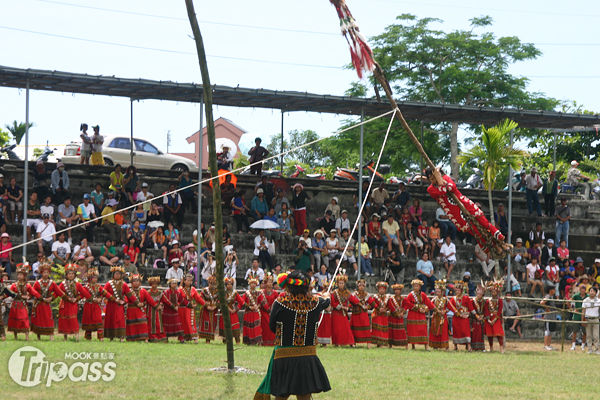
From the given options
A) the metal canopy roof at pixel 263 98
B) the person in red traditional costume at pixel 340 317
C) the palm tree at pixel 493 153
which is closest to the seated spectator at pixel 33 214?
the metal canopy roof at pixel 263 98

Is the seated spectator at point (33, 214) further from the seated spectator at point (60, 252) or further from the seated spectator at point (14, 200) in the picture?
the seated spectator at point (60, 252)

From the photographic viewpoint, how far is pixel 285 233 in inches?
756

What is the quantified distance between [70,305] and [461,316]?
793 centimetres

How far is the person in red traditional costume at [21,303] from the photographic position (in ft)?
44.9

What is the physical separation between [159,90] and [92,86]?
4.94 feet

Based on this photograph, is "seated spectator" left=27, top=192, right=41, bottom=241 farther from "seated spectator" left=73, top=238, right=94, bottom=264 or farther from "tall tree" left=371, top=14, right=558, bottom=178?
"tall tree" left=371, top=14, right=558, bottom=178

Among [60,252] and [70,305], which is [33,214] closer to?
[60,252]

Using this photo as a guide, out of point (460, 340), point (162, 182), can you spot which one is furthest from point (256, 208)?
point (460, 340)

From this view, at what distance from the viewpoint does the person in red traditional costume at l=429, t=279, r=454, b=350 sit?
15438 millimetres

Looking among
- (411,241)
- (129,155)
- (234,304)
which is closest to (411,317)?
(234,304)

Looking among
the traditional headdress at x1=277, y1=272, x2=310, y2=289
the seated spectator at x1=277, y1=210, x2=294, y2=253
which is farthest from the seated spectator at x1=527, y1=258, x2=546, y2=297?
the traditional headdress at x1=277, y1=272, x2=310, y2=289

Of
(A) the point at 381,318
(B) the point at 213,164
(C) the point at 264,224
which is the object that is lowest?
(A) the point at 381,318

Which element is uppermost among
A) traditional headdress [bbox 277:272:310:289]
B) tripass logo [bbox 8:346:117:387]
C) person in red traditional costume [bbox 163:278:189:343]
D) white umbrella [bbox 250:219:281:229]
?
white umbrella [bbox 250:219:281:229]

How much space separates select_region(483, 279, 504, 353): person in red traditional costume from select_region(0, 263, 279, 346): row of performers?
4.58 meters
